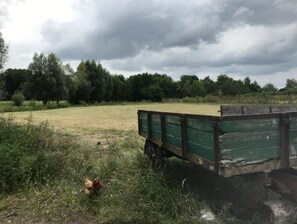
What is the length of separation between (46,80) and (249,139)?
63.2 metres

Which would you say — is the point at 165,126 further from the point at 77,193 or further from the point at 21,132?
the point at 21,132

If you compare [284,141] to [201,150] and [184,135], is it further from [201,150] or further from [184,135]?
[184,135]

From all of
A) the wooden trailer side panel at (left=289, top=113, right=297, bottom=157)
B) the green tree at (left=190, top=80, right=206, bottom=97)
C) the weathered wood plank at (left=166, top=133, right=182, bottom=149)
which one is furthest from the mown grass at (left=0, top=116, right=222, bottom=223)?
the green tree at (left=190, top=80, right=206, bottom=97)

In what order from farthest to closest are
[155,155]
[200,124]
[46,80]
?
[46,80] → [155,155] → [200,124]

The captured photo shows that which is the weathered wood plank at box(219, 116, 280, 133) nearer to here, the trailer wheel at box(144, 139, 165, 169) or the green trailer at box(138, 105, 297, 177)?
the green trailer at box(138, 105, 297, 177)

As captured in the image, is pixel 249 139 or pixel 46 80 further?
pixel 46 80

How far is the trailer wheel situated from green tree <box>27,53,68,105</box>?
193 feet

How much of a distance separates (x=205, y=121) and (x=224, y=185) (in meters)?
2.34

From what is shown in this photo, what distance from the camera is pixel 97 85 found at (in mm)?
80188

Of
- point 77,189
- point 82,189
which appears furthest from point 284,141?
point 77,189

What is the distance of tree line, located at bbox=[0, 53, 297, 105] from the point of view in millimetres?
65375

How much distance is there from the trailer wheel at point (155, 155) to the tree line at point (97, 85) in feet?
103

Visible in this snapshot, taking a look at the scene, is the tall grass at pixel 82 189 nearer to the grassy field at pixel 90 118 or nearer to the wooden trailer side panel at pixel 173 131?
the wooden trailer side panel at pixel 173 131

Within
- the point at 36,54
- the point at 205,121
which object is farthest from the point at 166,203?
the point at 36,54
